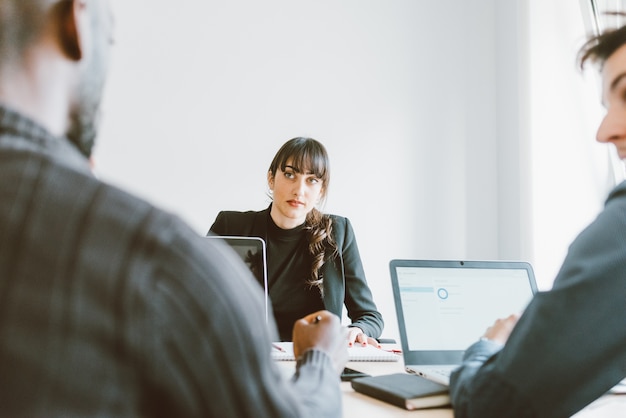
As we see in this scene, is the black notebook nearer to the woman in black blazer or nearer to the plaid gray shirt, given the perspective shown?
the plaid gray shirt

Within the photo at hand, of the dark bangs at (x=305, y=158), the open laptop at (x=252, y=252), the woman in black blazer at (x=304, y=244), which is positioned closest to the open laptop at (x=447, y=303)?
the open laptop at (x=252, y=252)

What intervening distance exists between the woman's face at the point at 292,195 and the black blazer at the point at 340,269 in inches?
3.1

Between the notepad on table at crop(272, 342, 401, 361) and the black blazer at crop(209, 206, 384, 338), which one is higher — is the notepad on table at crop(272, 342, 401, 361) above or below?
below

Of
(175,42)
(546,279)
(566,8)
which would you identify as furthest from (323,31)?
(546,279)

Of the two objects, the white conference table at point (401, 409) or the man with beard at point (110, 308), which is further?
the white conference table at point (401, 409)

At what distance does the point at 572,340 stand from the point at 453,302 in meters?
0.54

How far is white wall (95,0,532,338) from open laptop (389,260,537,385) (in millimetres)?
1683

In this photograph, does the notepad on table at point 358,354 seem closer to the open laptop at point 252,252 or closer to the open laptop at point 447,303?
the open laptop at point 252,252

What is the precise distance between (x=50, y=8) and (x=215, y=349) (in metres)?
0.38

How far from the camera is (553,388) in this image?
798mm

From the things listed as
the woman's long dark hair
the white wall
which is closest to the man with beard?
the woman's long dark hair

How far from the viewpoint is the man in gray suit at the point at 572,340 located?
80 centimetres

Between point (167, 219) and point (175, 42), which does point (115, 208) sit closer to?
point (167, 219)

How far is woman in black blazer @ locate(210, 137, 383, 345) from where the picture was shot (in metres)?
2.15
